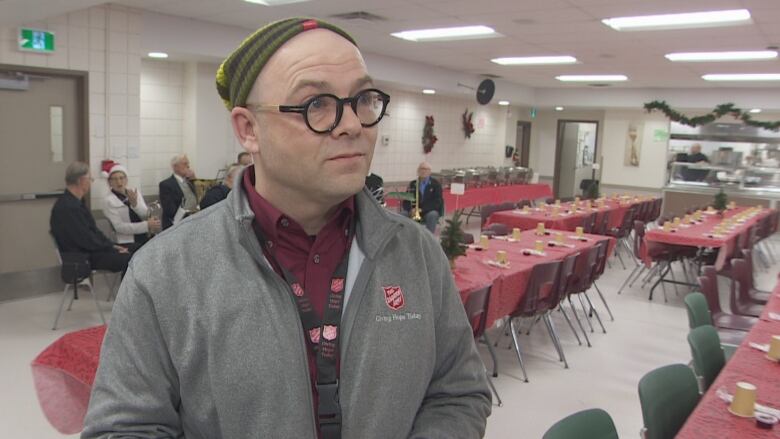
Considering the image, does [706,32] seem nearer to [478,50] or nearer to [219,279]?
[478,50]

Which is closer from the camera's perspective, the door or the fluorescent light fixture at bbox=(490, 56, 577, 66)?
the door

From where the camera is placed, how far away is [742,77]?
11.6 metres

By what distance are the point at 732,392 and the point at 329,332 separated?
2.20 meters

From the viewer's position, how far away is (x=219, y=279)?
102 centimetres

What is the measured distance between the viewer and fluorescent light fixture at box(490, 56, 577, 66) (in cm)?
1030

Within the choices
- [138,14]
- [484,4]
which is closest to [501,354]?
[484,4]

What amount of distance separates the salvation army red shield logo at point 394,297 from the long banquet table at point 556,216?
24.3 feet

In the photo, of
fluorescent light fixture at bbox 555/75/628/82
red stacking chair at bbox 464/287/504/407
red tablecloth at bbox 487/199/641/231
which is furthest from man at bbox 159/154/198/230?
fluorescent light fixture at bbox 555/75/628/82

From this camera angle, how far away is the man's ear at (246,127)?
1.10 metres

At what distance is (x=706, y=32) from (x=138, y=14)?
22.3 feet

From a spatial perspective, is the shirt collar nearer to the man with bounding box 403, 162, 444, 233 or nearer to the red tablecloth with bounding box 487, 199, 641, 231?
the red tablecloth with bounding box 487, 199, 641, 231

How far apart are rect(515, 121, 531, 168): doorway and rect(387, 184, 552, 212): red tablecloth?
172 inches

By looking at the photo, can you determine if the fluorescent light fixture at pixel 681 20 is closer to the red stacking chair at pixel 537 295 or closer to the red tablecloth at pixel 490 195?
the red stacking chair at pixel 537 295

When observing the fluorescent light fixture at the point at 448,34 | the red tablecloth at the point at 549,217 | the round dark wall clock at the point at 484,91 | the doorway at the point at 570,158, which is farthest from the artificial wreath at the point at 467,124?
the fluorescent light fixture at the point at 448,34
